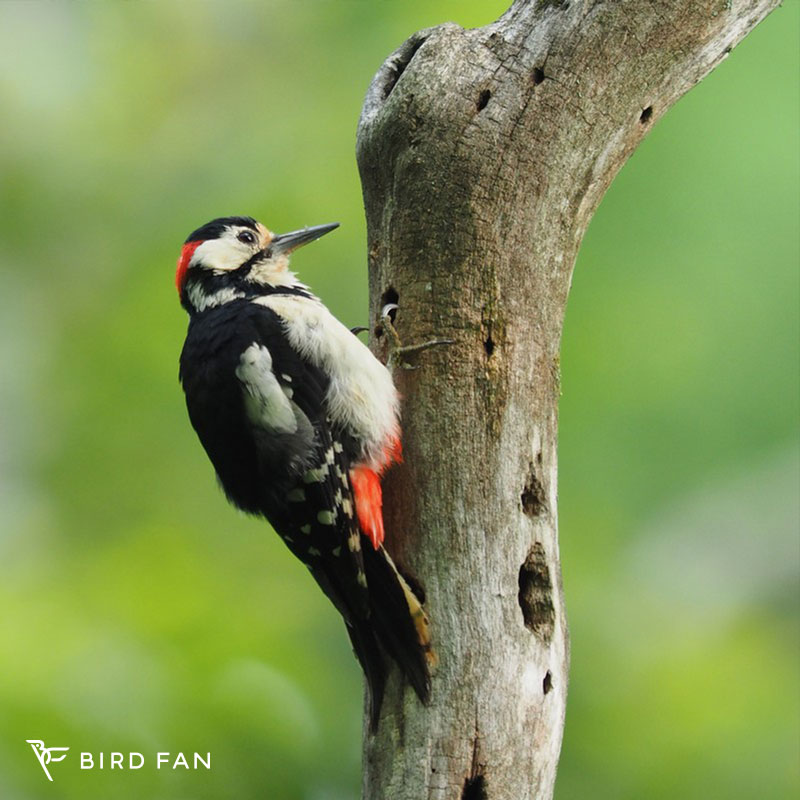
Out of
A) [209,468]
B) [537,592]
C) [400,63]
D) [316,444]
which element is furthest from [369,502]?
[209,468]

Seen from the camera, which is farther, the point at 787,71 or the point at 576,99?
the point at 787,71

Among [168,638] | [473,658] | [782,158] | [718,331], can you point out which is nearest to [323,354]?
[473,658]

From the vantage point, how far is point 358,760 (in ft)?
14.6

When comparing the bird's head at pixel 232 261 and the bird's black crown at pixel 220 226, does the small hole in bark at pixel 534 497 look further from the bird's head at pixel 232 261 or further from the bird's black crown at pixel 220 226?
the bird's black crown at pixel 220 226

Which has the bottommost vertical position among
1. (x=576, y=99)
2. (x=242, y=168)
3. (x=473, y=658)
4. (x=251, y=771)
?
(x=473, y=658)

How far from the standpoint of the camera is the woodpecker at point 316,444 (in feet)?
8.33

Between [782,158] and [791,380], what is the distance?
3.38 ft

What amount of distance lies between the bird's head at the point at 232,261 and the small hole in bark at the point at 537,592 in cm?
116

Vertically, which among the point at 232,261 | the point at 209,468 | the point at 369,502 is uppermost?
the point at 209,468

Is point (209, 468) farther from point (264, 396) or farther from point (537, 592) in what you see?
point (537, 592)

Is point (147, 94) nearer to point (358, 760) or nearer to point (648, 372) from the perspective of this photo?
point (648, 372)

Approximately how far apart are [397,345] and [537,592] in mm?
717

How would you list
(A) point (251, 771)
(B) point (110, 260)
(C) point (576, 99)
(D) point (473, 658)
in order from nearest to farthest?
(D) point (473, 658), (C) point (576, 99), (A) point (251, 771), (B) point (110, 260)

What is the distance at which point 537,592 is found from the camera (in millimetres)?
2592
